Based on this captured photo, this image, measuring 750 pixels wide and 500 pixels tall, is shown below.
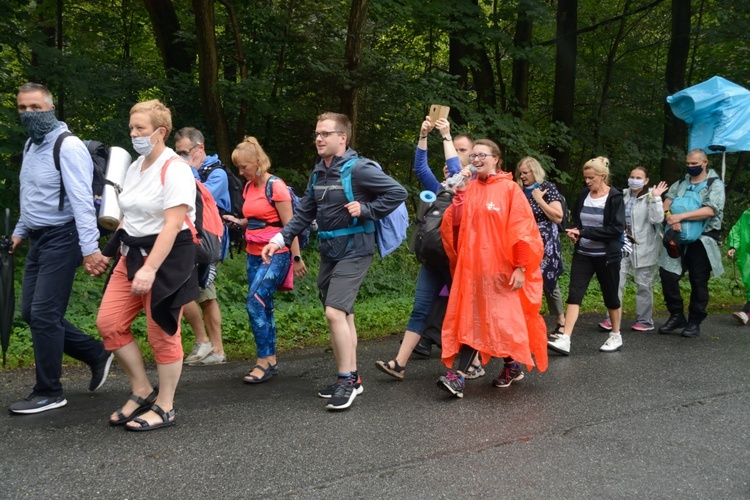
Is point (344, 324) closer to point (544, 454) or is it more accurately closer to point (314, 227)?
point (314, 227)

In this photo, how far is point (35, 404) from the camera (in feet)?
15.9

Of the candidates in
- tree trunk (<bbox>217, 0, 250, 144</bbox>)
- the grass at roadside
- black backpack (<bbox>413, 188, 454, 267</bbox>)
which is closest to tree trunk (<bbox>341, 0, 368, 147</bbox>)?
tree trunk (<bbox>217, 0, 250, 144</bbox>)

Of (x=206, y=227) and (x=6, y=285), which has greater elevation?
(x=206, y=227)

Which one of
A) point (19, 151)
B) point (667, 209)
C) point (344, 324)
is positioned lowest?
point (344, 324)

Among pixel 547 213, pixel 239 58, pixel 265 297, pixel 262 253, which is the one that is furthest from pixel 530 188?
pixel 239 58

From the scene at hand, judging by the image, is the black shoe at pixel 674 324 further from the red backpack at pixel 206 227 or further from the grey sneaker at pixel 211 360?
the red backpack at pixel 206 227

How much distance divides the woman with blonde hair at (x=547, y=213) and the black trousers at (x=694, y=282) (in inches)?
62.1

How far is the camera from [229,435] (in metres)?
4.54

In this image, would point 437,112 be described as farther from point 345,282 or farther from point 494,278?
point 345,282

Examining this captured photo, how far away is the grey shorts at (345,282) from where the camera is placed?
207 inches

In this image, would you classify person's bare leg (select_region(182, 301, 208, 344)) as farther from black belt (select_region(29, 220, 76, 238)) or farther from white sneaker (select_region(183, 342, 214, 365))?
black belt (select_region(29, 220, 76, 238))

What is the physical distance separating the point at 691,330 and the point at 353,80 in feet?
20.2

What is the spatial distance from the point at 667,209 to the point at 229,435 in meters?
6.09

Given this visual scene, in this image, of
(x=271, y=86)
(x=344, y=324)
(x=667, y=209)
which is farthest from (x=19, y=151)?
(x=667, y=209)
